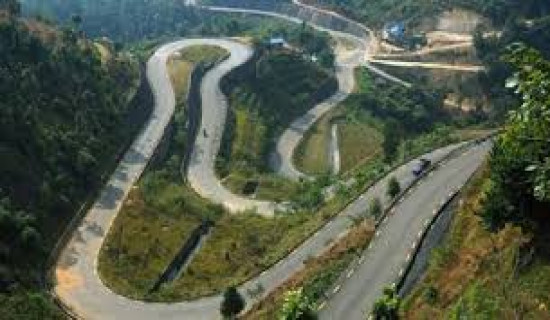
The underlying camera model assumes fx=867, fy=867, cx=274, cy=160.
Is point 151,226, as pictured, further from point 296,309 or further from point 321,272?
point 296,309

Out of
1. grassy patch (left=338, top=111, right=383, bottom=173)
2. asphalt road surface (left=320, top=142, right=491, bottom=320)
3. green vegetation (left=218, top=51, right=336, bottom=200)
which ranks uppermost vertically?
asphalt road surface (left=320, top=142, right=491, bottom=320)

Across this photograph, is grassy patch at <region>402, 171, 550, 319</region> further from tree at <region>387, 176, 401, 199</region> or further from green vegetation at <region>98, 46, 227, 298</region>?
green vegetation at <region>98, 46, 227, 298</region>

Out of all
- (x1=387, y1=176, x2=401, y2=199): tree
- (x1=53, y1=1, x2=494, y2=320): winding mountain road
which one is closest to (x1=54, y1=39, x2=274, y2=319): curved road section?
(x1=53, y1=1, x2=494, y2=320): winding mountain road

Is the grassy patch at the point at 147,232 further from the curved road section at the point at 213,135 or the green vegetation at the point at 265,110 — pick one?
the green vegetation at the point at 265,110

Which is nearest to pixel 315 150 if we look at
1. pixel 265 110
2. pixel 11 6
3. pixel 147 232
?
pixel 265 110

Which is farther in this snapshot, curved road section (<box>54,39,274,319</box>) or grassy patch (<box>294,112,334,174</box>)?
grassy patch (<box>294,112,334,174</box>)
